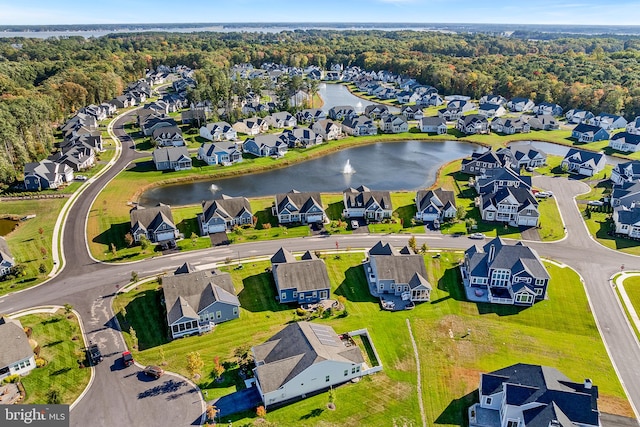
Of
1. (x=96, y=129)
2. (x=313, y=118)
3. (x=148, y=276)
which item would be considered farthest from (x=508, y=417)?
(x=96, y=129)

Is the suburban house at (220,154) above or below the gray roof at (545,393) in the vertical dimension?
above

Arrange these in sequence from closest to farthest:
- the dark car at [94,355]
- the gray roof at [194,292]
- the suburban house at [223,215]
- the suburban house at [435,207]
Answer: the dark car at [94,355] < the gray roof at [194,292] < the suburban house at [223,215] < the suburban house at [435,207]

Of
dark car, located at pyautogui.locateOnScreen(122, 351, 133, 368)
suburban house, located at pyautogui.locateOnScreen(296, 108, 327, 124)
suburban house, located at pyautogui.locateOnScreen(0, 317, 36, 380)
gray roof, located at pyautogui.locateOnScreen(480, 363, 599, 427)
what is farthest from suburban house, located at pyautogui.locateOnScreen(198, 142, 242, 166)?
gray roof, located at pyautogui.locateOnScreen(480, 363, 599, 427)

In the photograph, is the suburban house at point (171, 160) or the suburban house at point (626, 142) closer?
the suburban house at point (171, 160)

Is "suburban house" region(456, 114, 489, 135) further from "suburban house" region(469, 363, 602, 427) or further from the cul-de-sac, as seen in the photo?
"suburban house" region(469, 363, 602, 427)

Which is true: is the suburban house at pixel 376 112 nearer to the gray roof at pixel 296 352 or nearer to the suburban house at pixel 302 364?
the gray roof at pixel 296 352

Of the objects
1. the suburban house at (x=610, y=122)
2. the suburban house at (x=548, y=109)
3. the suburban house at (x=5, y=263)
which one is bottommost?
the suburban house at (x=5, y=263)

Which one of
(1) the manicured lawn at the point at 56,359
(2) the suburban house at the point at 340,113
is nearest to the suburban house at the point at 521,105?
(2) the suburban house at the point at 340,113
